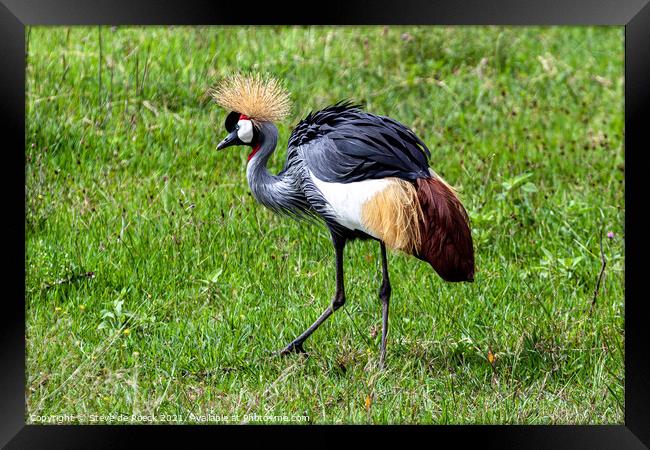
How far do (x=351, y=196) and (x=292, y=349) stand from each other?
2.55 ft

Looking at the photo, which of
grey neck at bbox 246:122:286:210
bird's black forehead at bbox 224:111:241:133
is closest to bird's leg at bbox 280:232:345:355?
grey neck at bbox 246:122:286:210

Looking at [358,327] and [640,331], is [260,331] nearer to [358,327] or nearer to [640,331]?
[358,327]

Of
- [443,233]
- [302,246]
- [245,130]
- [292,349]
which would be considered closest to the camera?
[443,233]

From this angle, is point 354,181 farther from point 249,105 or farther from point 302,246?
point 302,246

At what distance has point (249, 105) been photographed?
16.3 ft

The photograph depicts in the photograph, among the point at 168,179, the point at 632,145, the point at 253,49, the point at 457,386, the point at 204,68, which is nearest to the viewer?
the point at 632,145

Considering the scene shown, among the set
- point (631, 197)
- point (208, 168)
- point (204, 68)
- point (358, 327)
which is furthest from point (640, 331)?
point (204, 68)

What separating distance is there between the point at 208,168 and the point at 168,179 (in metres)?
0.24

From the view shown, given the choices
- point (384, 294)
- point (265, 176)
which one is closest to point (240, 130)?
point (265, 176)

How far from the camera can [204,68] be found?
242 inches

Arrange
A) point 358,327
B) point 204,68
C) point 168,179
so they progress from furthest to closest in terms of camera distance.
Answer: point 204,68
point 168,179
point 358,327

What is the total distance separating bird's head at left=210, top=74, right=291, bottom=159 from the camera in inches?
195

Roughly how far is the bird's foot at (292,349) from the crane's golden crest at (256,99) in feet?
3.50

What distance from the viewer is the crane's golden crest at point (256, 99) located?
16.2ft
